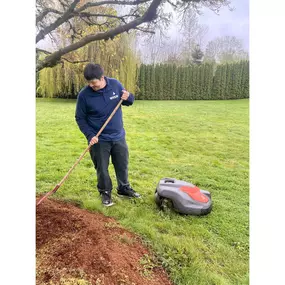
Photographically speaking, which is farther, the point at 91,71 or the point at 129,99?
the point at 129,99

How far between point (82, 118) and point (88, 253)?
811mm

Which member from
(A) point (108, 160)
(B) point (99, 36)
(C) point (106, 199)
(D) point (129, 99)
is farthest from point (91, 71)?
(C) point (106, 199)

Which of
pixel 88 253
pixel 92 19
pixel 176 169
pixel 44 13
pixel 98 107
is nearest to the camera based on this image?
pixel 88 253

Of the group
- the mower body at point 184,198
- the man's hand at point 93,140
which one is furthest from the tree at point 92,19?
the mower body at point 184,198

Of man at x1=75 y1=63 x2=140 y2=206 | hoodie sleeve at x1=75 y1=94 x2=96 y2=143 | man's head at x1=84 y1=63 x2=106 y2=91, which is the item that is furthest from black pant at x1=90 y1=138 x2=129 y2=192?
man's head at x1=84 y1=63 x2=106 y2=91

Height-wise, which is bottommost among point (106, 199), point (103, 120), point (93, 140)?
point (106, 199)

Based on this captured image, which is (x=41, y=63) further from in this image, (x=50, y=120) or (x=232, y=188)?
(x=232, y=188)

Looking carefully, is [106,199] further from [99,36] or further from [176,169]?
[99,36]

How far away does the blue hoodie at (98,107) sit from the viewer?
1.84 m

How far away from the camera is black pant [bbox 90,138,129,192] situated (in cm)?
195

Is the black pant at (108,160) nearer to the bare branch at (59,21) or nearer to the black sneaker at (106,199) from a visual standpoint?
the black sneaker at (106,199)

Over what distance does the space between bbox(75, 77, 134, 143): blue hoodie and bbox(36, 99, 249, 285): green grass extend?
123mm

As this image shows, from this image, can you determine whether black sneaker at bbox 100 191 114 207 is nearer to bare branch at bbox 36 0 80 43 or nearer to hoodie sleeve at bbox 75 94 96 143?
hoodie sleeve at bbox 75 94 96 143

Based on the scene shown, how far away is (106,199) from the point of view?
200cm
